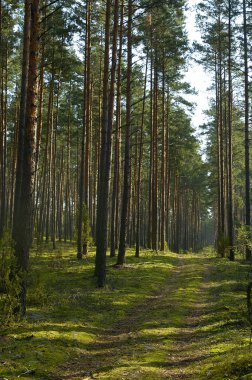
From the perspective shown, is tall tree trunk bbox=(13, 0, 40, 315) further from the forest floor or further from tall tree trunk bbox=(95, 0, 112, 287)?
tall tree trunk bbox=(95, 0, 112, 287)

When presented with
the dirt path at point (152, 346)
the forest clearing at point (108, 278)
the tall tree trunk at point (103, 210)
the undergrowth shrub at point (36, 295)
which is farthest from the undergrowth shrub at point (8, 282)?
the tall tree trunk at point (103, 210)

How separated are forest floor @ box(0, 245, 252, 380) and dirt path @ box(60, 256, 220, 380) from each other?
0.05ft

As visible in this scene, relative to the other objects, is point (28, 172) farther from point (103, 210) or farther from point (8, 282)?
point (103, 210)

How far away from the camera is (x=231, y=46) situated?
24953mm

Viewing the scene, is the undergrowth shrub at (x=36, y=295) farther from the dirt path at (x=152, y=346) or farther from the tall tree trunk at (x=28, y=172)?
the dirt path at (x=152, y=346)

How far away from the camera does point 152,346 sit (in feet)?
25.5

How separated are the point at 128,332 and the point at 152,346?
1.32m

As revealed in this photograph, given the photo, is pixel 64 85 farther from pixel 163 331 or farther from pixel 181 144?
pixel 163 331

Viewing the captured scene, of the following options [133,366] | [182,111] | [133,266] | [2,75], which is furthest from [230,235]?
[133,366]

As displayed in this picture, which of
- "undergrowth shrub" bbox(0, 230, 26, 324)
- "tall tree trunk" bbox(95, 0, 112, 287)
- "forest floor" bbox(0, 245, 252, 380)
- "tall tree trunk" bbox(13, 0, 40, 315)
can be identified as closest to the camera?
"forest floor" bbox(0, 245, 252, 380)

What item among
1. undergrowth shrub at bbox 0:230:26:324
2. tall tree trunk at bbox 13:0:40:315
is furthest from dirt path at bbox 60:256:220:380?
tall tree trunk at bbox 13:0:40:315

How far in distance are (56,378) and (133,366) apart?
4.23 feet

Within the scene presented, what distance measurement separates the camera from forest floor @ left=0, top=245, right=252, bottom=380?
614 cm

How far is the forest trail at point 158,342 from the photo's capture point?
627cm
